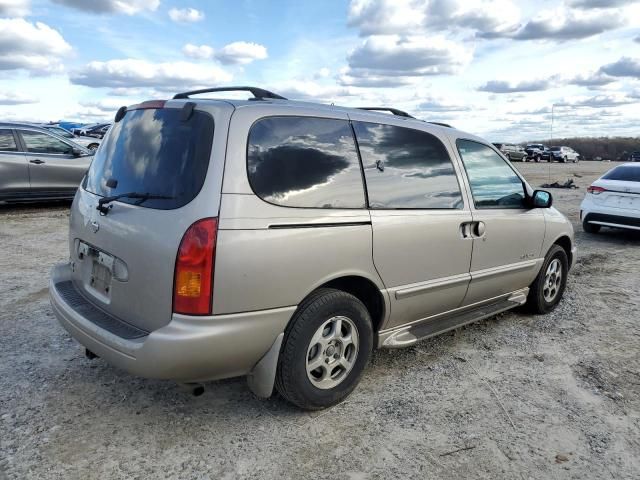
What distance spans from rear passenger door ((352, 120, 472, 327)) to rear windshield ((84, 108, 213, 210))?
1.06 meters

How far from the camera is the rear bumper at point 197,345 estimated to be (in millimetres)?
2639

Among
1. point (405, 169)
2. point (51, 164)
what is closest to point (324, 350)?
point (405, 169)

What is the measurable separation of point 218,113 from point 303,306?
1.13 meters

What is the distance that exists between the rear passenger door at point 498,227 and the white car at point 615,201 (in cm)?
530

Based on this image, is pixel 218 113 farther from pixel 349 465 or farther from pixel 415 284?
pixel 349 465

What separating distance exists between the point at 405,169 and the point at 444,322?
119 cm

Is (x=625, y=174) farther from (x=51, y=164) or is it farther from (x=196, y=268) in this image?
(x=51, y=164)

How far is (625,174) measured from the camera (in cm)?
964

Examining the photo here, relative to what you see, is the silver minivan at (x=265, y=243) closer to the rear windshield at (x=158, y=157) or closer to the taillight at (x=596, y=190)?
the rear windshield at (x=158, y=157)

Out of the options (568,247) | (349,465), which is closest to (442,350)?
(349,465)

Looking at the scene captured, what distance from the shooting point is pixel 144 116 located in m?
3.22

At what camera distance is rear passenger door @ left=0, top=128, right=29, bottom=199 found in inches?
390

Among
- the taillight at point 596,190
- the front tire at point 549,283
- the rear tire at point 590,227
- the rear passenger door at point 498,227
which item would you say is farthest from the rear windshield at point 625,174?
the rear passenger door at point 498,227

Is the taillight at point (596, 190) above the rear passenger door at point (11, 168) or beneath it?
above
